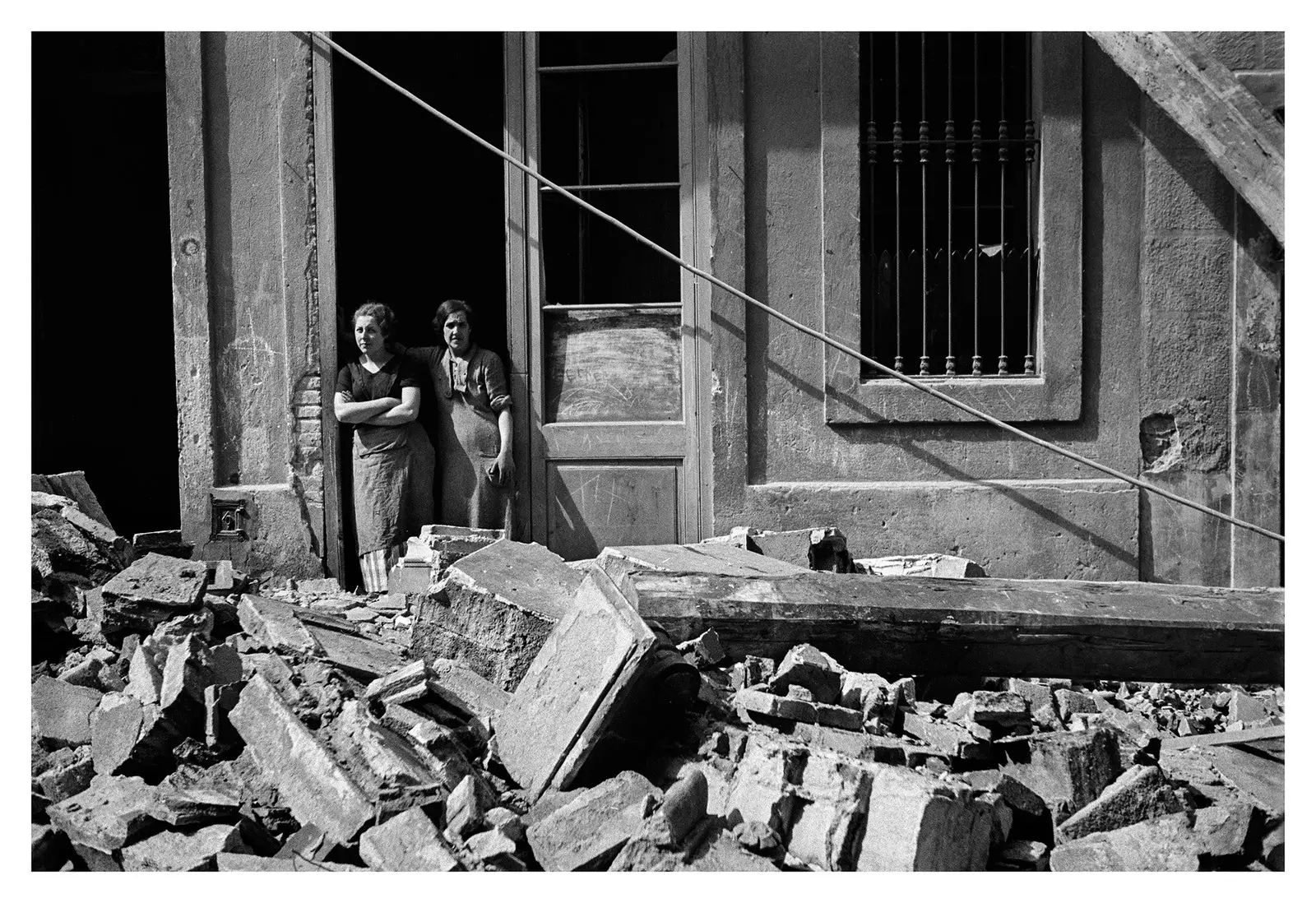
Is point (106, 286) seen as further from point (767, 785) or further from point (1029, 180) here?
point (767, 785)

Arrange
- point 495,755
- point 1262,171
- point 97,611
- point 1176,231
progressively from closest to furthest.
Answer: point 495,755 → point 97,611 → point 1262,171 → point 1176,231

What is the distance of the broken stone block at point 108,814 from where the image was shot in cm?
299

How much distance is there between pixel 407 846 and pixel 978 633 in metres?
2.21

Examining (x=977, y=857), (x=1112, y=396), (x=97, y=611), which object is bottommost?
(x=977, y=857)

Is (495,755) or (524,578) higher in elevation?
(524,578)

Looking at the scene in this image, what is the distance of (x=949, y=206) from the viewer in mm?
5953

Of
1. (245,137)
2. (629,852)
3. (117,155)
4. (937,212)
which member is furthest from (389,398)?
(117,155)

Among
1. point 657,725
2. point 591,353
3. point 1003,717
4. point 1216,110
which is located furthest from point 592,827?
point 1216,110

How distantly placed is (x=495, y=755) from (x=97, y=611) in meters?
2.45

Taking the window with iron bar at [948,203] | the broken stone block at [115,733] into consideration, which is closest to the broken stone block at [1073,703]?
the window with iron bar at [948,203]

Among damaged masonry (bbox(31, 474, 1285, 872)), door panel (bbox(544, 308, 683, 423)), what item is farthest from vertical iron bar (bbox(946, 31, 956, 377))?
damaged masonry (bbox(31, 474, 1285, 872))

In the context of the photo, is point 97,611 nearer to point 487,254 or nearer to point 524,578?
point 524,578

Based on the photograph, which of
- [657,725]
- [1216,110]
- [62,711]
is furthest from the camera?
[1216,110]

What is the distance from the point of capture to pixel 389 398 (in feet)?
20.4
